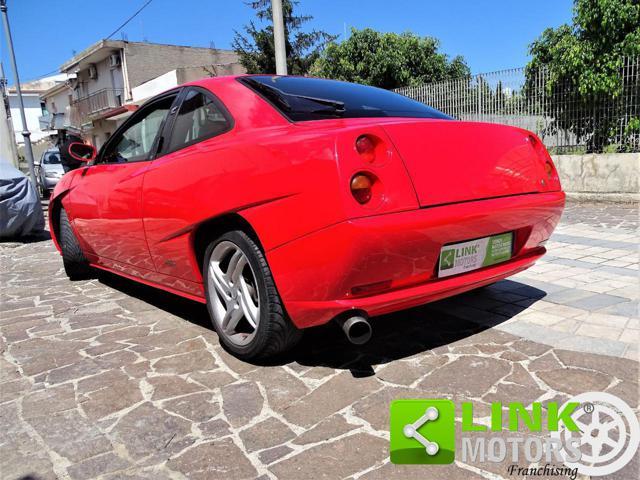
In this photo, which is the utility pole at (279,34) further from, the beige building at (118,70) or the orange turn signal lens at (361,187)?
the beige building at (118,70)

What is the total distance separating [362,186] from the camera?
6.48ft

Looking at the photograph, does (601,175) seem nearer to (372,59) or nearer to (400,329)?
(400,329)

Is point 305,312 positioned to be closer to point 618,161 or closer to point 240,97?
point 240,97

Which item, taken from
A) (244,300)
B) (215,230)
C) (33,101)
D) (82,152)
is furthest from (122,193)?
(33,101)

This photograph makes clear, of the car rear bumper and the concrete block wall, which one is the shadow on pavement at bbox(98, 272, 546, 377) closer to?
the car rear bumper

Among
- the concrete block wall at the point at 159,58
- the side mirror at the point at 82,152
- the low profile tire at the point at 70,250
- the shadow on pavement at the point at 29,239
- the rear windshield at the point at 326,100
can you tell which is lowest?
the shadow on pavement at the point at 29,239

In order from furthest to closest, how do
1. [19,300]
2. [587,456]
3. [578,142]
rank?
1. [578,142]
2. [19,300]
3. [587,456]

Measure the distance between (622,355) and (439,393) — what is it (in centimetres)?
104

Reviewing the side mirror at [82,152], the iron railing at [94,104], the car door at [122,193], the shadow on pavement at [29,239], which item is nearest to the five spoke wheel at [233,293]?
the car door at [122,193]

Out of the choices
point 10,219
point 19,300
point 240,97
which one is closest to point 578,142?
point 240,97

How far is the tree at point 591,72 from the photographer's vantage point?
27.3 feet

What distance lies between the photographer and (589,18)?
8789mm

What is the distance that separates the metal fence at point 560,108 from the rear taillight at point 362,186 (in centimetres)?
811

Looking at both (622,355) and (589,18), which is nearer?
(622,355)
